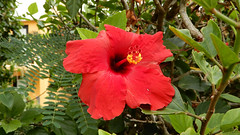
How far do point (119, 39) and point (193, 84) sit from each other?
446 millimetres

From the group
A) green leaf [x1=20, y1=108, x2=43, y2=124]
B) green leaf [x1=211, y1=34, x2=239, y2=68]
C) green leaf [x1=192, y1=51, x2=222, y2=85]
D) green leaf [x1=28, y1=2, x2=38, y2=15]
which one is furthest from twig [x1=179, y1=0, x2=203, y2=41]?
green leaf [x1=28, y1=2, x2=38, y2=15]

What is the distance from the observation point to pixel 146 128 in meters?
0.85

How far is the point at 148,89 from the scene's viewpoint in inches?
17.5

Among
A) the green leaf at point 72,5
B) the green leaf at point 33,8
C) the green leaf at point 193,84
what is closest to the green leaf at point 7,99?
the green leaf at point 72,5

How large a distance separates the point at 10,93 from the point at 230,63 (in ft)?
2.24

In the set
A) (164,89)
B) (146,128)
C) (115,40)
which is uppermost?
(115,40)

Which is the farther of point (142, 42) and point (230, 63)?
point (142, 42)

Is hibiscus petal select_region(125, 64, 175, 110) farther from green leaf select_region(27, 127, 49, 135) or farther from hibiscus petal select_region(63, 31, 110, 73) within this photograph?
green leaf select_region(27, 127, 49, 135)

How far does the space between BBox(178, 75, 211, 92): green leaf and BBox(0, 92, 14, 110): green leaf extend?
0.64m

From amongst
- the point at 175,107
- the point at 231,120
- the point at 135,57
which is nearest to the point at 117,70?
the point at 135,57

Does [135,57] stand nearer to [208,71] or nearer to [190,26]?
[208,71]

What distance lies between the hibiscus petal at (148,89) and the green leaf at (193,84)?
357mm

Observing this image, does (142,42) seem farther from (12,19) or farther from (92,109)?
(12,19)

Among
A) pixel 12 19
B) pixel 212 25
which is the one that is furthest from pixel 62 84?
pixel 12 19
